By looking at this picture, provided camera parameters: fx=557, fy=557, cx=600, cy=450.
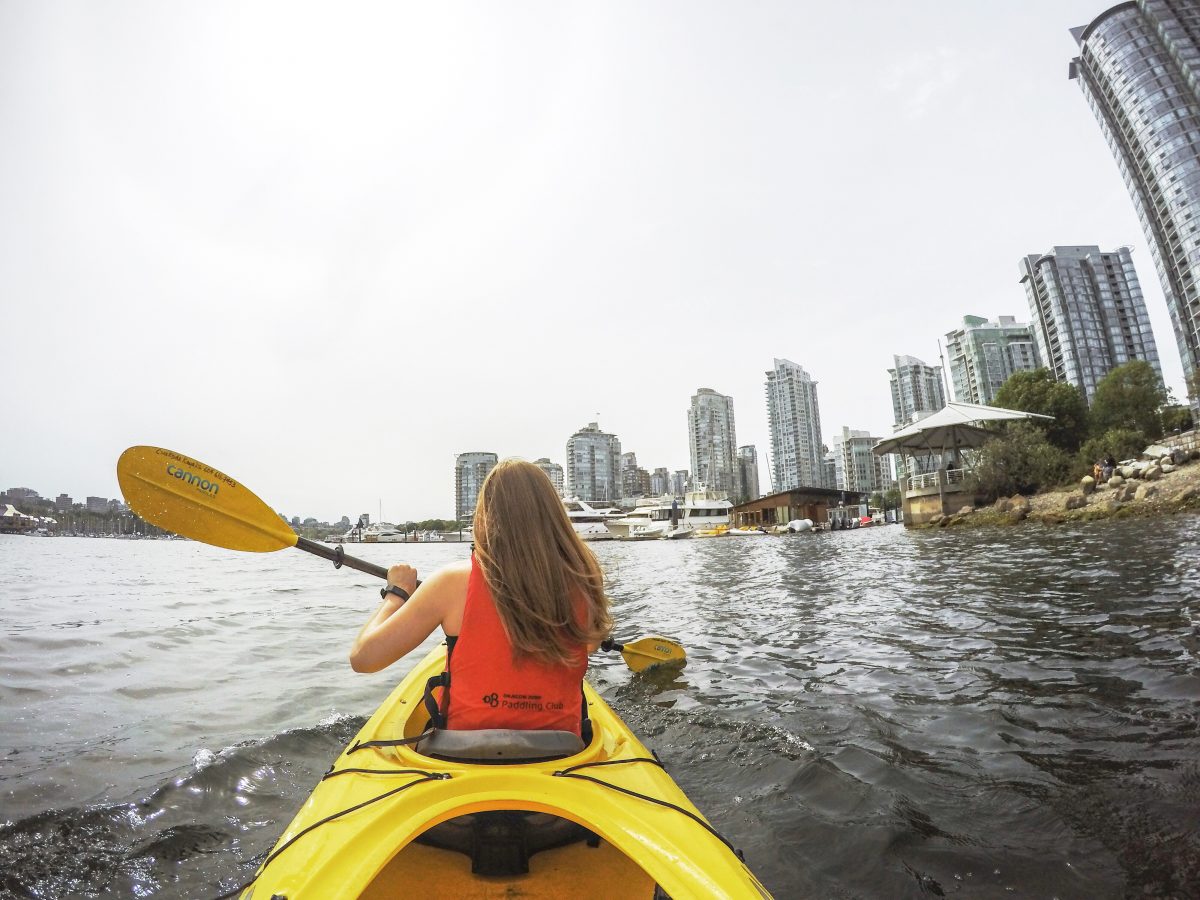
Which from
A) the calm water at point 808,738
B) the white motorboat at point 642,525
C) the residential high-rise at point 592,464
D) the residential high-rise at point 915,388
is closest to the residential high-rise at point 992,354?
the residential high-rise at point 915,388

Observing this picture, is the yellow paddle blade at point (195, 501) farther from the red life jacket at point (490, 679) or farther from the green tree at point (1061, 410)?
the green tree at point (1061, 410)

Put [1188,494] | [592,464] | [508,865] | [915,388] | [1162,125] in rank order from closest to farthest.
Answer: [508,865] < [1188,494] < [1162,125] < [915,388] < [592,464]

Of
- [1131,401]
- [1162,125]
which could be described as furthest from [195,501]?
[1162,125]

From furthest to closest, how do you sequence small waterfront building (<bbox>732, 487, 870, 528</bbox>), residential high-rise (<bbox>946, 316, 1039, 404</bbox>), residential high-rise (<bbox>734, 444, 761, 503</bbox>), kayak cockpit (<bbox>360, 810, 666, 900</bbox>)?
1. residential high-rise (<bbox>734, 444, 761, 503</bbox>)
2. residential high-rise (<bbox>946, 316, 1039, 404</bbox>)
3. small waterfront building (<bbox>732, 487, 870, 528</bbox>)
4. kayak cockpit (<bbox>360, 810, 666, 900</bbox>)

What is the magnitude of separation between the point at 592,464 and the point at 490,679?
12151 cm

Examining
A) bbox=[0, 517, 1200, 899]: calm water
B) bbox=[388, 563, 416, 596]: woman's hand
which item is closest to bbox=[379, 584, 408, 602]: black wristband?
bbox=[388, 563, 416, 596]: woman's hand

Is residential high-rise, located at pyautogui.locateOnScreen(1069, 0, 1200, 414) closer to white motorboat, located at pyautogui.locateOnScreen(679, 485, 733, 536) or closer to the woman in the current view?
white motorboat, located at pyautogui.locateOnScreen(679, 485, 733, 536)

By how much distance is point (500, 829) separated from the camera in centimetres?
188

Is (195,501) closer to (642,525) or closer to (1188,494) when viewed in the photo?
(1188,494)

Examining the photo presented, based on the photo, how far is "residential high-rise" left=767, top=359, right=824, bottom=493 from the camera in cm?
11825

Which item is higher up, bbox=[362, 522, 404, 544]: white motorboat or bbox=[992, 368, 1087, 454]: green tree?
bbox=[992, 368, 1087, 454]: green tree

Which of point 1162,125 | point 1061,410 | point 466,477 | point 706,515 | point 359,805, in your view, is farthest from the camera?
point 466,477

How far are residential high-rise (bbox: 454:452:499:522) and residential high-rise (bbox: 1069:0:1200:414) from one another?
10643 centimetres

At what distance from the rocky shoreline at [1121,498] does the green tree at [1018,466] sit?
1142 mm
